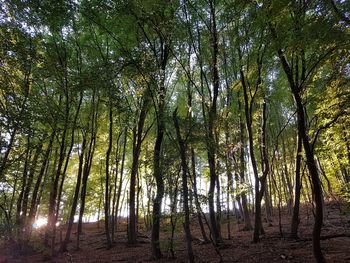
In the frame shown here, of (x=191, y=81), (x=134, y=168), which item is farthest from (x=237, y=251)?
(x=191, y=81)

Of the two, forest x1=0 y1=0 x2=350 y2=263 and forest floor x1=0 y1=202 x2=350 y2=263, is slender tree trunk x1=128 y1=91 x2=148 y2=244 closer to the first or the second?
forest x1=0 y1=0 x2=350 y2=263

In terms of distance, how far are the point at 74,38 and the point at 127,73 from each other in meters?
5.54

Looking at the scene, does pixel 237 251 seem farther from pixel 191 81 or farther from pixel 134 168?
pixel 191 81

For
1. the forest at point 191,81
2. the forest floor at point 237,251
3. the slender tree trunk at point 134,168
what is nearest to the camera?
the forest at point 191,81

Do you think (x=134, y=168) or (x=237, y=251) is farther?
(x=134, y=168)

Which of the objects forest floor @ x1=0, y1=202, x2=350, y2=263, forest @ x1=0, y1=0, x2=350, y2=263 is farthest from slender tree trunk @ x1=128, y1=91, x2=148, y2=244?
forest floor @ x1=0, y1=202, x2=350, y2=263

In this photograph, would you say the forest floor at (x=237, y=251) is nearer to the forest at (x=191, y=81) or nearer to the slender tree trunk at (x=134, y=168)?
the forest at (x=191, y=81)

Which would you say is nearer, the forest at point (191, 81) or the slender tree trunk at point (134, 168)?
the forest at point (191, 81)

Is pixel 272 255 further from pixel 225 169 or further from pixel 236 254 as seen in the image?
pixel 225 169

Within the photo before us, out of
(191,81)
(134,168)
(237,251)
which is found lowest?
(237,251)

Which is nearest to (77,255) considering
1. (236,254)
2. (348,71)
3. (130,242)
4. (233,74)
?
(130,242)

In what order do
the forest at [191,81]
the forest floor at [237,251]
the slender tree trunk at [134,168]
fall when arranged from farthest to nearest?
the slender tree trunk at [134,168] → the forest floor at [237,251] → the forest at [191,81]

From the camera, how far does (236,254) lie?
9.46 meters

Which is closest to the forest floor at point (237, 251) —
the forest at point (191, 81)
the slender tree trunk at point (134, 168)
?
the forest at point (191, 81)
